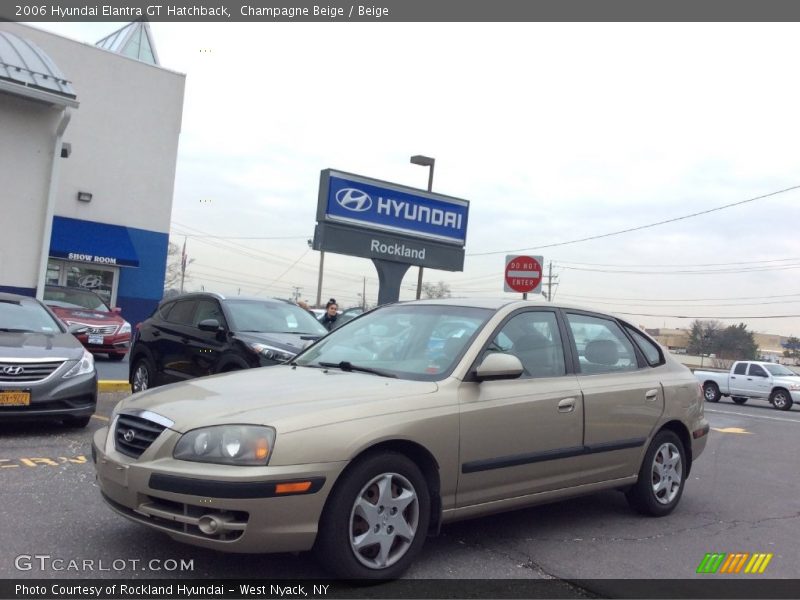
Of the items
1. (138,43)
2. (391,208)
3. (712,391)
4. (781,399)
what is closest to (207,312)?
(391,208)

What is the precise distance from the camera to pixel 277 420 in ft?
12.5

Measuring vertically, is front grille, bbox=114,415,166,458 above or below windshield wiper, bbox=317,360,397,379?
below

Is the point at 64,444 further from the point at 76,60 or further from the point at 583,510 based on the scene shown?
the point at 76,60

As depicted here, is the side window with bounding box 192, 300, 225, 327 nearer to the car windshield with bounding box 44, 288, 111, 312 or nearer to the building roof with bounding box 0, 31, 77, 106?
the car windshield with bounding box 44, 288, 111, 312

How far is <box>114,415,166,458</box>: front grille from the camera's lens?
3982mm

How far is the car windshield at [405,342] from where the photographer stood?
4715 mm

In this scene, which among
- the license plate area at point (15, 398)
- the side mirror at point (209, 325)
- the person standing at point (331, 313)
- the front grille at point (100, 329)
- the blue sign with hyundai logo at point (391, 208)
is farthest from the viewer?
the front grille at point (100, 329)

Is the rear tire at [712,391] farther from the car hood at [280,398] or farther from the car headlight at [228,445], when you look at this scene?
the car headlight at [228,445]

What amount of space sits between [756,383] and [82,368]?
2278 centimetres

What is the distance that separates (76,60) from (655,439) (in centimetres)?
2227

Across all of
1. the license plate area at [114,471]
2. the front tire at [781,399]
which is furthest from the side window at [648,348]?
the front tire at [781,399]

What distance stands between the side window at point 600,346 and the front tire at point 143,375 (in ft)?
19.8

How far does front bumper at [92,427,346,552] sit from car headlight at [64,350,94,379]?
4.32m

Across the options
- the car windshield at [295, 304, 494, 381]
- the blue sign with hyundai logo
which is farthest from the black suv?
the blue sign with hyundai logo
